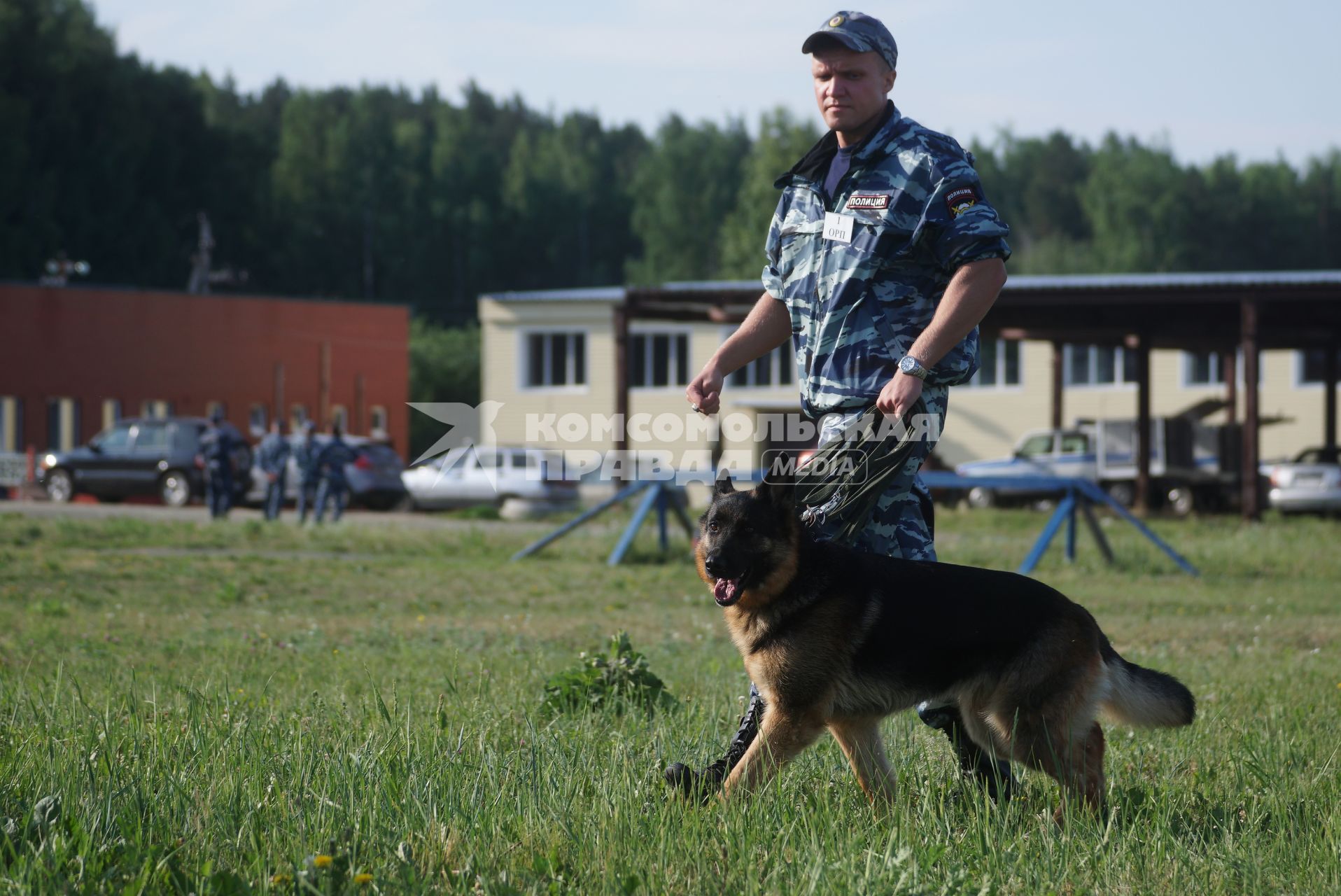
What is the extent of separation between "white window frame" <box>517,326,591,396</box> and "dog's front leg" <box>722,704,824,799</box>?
132ft

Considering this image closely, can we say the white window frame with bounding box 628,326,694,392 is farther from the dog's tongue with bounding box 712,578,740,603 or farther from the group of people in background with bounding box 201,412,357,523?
the dog's tongue with bounding box 712,578,740,603

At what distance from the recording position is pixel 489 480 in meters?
29.5

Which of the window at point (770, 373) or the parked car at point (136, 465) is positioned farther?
the window at point (770, 373)

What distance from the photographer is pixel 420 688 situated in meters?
6.12

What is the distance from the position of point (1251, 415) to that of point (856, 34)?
20.5m

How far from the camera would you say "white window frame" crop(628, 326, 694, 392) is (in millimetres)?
43781

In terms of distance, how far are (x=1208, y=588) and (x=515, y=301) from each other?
108 feet

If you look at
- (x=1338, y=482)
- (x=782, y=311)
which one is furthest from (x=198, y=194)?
(x=782, y=311)

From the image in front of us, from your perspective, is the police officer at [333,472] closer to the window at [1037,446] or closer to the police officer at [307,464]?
the police officer at [307,464]

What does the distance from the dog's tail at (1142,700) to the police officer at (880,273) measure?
1.29 ft

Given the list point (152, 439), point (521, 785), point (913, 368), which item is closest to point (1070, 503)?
point (913, 368)

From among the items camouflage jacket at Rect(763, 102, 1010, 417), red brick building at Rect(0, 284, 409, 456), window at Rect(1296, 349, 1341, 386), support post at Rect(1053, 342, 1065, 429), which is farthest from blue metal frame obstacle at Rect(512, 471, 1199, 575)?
window at Rect(1296, 349, 1341, 386)

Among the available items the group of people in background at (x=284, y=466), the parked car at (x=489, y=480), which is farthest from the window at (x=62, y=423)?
the group of people in background at (x=284, y=466)

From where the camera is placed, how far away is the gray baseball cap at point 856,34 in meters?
3.98
